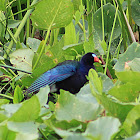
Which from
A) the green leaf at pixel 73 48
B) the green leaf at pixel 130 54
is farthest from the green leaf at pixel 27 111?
the green leaf at pixel 73 48

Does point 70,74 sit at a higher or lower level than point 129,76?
lower

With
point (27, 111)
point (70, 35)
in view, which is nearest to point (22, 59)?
point (70, 35)

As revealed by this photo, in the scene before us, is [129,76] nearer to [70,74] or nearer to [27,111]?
[27,111]

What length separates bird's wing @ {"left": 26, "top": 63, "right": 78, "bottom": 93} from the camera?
2.25 meters

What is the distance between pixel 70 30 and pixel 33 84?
1.27ft

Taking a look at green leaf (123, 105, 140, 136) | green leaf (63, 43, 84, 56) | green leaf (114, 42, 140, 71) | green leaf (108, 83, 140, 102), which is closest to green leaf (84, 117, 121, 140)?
green leaf (123, 105, 140, 136)

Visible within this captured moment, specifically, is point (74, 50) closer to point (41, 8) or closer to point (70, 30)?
point (70, 30)

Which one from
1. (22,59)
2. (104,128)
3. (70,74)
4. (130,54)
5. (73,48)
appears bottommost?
(70,74)

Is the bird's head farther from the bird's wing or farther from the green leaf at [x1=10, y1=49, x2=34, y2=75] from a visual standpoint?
the green leaf at [x1=10, y1=49, x2=34, y2=75]

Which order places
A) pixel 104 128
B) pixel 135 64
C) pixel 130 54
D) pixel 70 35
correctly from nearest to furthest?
pixel 104 128 → pixel 135 64 → pixel 130 54 → pixel 70 35

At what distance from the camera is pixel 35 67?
2234mm

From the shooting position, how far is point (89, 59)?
98.6 inches

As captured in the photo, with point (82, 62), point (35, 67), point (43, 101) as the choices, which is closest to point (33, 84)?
point (35, 67)

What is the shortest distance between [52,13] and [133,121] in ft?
4.19
